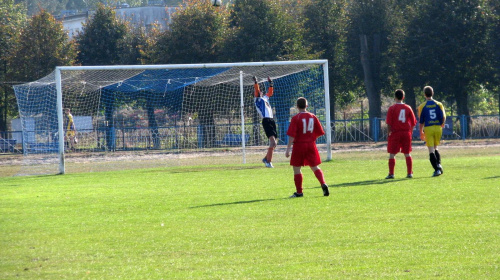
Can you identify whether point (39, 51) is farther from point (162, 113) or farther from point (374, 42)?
point (374, 42)

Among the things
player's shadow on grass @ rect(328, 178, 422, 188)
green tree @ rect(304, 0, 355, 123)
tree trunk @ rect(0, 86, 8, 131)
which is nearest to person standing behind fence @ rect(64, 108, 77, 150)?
tree trunk @ rect(0, 86, 8, 131)

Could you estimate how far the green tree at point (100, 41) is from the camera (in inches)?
1502

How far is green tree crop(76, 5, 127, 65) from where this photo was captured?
38156 millimetres

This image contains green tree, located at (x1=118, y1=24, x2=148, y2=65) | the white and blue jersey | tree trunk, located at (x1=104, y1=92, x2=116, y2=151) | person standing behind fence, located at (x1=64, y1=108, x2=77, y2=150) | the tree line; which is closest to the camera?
the white and blue jersey

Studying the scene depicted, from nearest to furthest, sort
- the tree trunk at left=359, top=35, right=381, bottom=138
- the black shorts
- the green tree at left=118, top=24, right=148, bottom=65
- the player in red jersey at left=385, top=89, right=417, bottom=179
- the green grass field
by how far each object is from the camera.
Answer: the green grass field
the player in red jersey at left=385, top=89, right=417, bottom=179
the black shorts
the green tree at left=118, top=24, right=148, bottom=65
the tree trunk at left=359, top=35, right=381, bottom=138

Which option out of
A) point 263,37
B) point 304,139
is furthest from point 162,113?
point 304,139

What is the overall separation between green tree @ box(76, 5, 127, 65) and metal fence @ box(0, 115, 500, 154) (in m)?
7.50

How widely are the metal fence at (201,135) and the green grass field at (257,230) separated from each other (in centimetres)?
1141

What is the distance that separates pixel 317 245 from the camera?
7.16 metres

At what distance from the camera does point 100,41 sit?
126ft

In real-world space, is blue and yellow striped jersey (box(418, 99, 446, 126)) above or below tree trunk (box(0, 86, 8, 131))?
below

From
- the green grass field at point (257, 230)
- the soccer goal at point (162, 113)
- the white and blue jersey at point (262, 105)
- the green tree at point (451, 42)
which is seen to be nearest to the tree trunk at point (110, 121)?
the soccer goal at point (162, 113)

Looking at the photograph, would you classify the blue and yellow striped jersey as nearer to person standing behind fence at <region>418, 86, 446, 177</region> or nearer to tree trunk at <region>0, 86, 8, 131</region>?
person standing behind fence at <region>418, 86, 446, 177</region>

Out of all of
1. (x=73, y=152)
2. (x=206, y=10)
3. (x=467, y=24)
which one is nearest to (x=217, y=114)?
A: (x=73, y=152)
